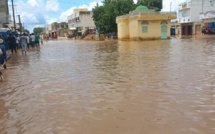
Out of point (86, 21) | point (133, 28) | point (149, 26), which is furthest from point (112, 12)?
point (86, 21)

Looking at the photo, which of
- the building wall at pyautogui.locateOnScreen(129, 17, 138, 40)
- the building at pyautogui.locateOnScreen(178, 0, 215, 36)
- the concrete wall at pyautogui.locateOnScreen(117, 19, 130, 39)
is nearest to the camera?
the building wall at pyautogui.locateOnScreen(129, 17, 138, 40)

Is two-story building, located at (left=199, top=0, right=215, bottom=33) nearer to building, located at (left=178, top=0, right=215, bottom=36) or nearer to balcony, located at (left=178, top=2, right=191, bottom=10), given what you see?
building, located at (left=178, top=0, right=215, bottom=36)

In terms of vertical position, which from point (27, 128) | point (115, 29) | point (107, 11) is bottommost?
point (27, 128)

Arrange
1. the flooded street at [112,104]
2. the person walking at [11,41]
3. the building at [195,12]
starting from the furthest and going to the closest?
the building at [195,12], the person walking at [11,41], the flooded street at [112,104]

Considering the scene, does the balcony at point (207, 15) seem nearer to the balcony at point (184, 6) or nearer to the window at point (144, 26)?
the balcony at point (184, 6)

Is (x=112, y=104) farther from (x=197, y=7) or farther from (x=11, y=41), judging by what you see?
(x=197, y=7)

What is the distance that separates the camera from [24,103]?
18.6 feet

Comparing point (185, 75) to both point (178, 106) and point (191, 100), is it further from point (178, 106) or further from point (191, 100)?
point (178, 106)

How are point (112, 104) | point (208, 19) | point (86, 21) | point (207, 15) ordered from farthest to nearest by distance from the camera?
1. point (86, 21)
2. point (207, 15)
3. point (208, 19)
4. point (112, 104)

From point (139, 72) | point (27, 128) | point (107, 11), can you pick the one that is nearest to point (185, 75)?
point (139, 72)

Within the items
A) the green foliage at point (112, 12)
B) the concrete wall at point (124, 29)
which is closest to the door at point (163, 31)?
the concrete wall at point (124, 29)

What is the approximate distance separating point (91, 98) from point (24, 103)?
4.87ft

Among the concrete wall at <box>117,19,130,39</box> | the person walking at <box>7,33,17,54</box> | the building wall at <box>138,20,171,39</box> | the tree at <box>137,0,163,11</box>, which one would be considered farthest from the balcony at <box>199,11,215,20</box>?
the person walking at <box>7,33,17,54</box>

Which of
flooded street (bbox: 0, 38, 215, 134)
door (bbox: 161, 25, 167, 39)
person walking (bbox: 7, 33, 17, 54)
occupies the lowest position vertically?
flooded street (bbox: 0, 38, 215, 134)
